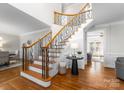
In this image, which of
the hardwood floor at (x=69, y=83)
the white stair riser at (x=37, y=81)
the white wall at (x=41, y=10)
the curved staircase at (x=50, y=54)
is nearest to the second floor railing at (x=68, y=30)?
the curved staircase at (x=50, y=54)

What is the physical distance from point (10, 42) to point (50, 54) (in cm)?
538

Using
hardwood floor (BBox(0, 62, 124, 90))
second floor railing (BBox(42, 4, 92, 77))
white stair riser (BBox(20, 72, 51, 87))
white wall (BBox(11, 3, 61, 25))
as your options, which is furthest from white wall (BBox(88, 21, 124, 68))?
white stair riser (BBox(20, 72, 51, 87))

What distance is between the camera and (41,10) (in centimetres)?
450

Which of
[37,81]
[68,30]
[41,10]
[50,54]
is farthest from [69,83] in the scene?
[41,10]

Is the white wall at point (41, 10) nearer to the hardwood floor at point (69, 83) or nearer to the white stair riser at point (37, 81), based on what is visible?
the white stair riser at point (37, 81)

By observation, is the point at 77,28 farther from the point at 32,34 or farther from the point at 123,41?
the point at 32,34

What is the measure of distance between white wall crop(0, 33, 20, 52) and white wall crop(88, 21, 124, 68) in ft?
24.1

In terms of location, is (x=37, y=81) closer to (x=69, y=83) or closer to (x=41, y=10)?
(x=69, y=83)

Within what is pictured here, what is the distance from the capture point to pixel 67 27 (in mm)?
4930

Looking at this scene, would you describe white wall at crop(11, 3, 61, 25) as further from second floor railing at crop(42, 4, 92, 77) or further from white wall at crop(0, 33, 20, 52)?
white wall at crop(0, 33, 20, 52)

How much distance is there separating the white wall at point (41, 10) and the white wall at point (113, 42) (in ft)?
10.6

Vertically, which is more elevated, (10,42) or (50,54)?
(10,42)

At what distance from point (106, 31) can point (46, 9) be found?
3709 millimetres

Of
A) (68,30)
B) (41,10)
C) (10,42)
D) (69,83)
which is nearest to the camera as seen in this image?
(69,83)
